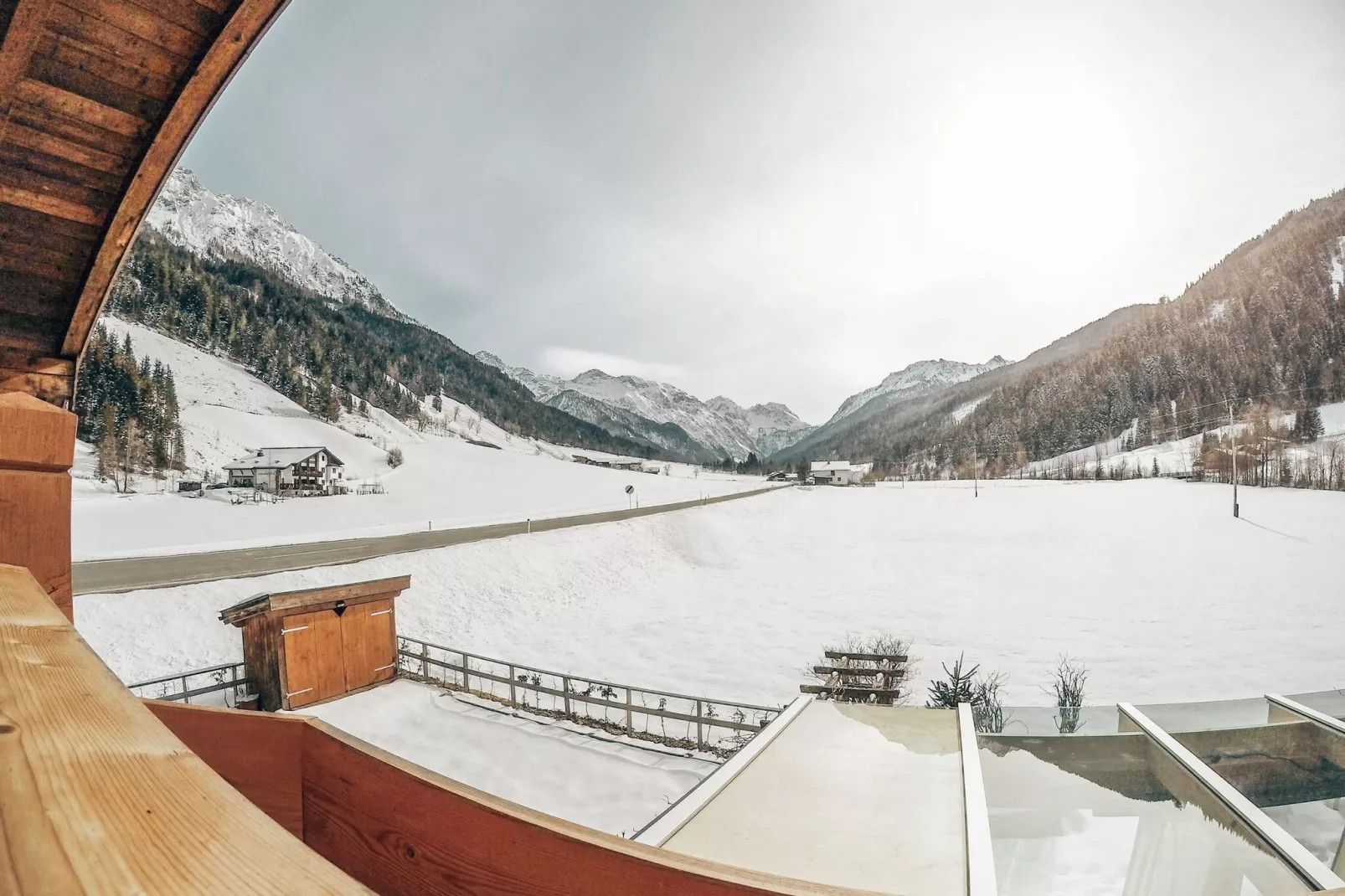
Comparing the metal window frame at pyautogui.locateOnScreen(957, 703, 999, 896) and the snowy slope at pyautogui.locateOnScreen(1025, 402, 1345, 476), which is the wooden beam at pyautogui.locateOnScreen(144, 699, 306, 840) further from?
the snowy slope at pyautogui.locateOnScreen(1025, 402, 1345, 476)

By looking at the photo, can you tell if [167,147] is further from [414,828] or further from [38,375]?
[414,828]

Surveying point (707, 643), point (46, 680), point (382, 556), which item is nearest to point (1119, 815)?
point (46, 680)

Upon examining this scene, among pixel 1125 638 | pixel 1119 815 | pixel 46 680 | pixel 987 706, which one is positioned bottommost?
pixel 1125 638

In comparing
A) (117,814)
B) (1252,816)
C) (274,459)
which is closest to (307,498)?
(274,459)

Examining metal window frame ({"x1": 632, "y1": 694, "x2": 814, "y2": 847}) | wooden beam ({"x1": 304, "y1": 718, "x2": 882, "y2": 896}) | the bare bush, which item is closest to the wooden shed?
metal window frame ({"x1": 632, "y1": 694, "x2": 814, "y2": 847})

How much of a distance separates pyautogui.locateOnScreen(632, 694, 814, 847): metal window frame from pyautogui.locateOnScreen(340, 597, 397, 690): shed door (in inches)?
253

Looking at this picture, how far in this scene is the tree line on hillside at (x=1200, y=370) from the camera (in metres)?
55.4

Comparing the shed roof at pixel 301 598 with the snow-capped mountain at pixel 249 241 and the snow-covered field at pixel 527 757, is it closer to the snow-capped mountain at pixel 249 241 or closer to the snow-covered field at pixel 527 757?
the snow-covered field at pixel 527 757

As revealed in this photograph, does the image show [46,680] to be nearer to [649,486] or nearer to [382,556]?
[382,556]

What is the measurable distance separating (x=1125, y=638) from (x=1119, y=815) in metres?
15.0

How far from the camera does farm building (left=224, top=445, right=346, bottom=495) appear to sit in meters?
38.1

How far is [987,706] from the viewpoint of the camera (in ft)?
29.5

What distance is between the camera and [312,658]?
8.31m

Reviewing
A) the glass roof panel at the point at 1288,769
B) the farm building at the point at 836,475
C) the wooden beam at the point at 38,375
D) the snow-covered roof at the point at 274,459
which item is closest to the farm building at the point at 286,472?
the snow-covered roof at the point at 274,459
